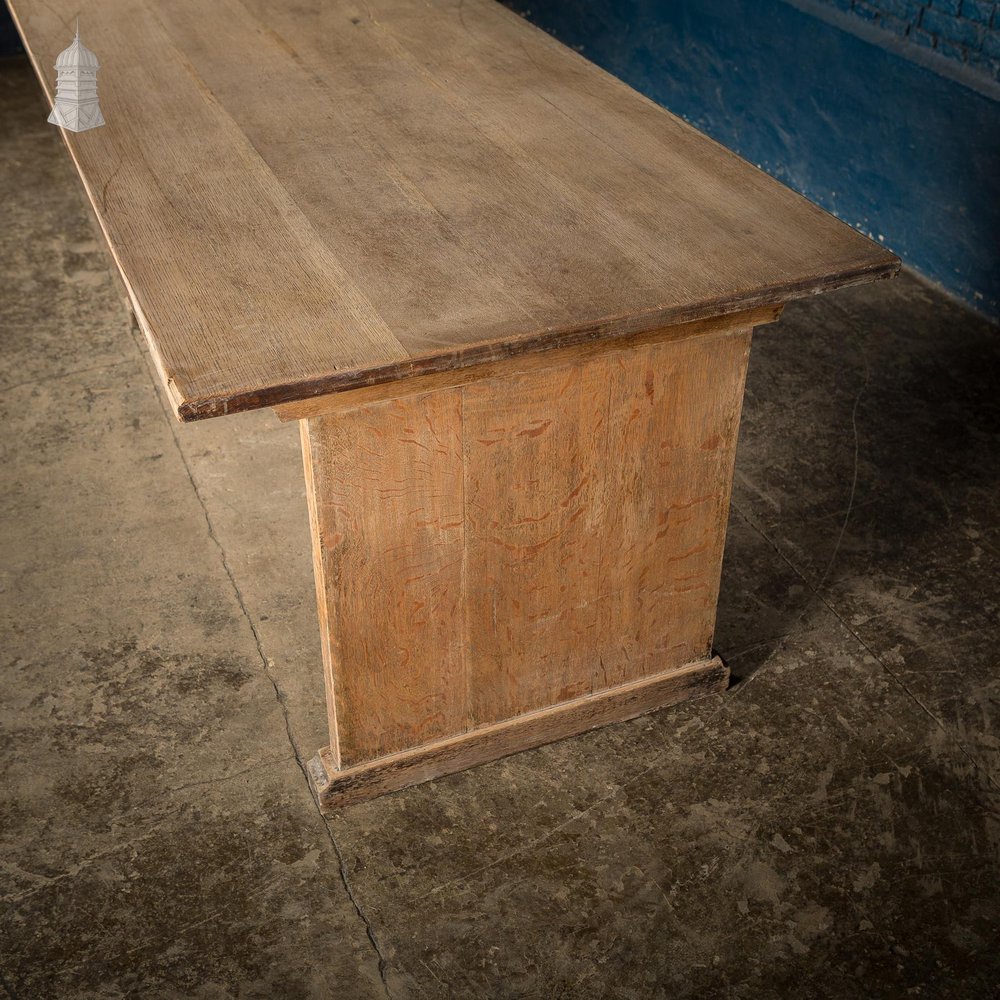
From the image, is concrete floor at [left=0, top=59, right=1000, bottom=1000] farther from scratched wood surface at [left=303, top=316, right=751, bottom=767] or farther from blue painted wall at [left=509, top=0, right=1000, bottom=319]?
blue painted wall at [left=509, top=0, right=1000, bottom=319]

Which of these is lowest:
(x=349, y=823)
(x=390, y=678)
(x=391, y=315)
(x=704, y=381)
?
(x=349, y=823)

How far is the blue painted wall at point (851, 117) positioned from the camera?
3518 millimetres

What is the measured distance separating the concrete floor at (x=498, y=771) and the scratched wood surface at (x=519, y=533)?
0.19 m

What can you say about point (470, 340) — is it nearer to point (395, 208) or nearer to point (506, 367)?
point (506, 367)

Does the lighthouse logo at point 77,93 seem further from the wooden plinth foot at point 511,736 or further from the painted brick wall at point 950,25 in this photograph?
the painted brick wall at point 950,25

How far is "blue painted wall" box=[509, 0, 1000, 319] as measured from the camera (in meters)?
3.52

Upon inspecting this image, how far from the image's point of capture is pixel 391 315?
66.4 inches

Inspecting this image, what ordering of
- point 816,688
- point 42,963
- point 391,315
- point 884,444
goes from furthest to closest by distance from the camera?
1. point 884,444
2. point 816,688
3. point 42,963
4. point 391,315

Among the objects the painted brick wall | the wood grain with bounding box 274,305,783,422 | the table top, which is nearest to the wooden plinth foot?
the wood grain with bounding box 274,305,783,422

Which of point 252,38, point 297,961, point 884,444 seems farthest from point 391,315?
point 884,444

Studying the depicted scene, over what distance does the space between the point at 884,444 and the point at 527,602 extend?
4.61ft

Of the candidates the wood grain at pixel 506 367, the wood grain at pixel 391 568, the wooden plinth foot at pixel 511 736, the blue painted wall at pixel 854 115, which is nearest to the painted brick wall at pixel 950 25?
the blue painted wall at pixel 854 115

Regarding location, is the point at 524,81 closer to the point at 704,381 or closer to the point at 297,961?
the point at 704,381

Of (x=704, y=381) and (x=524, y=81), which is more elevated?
(x=524, y=81)
